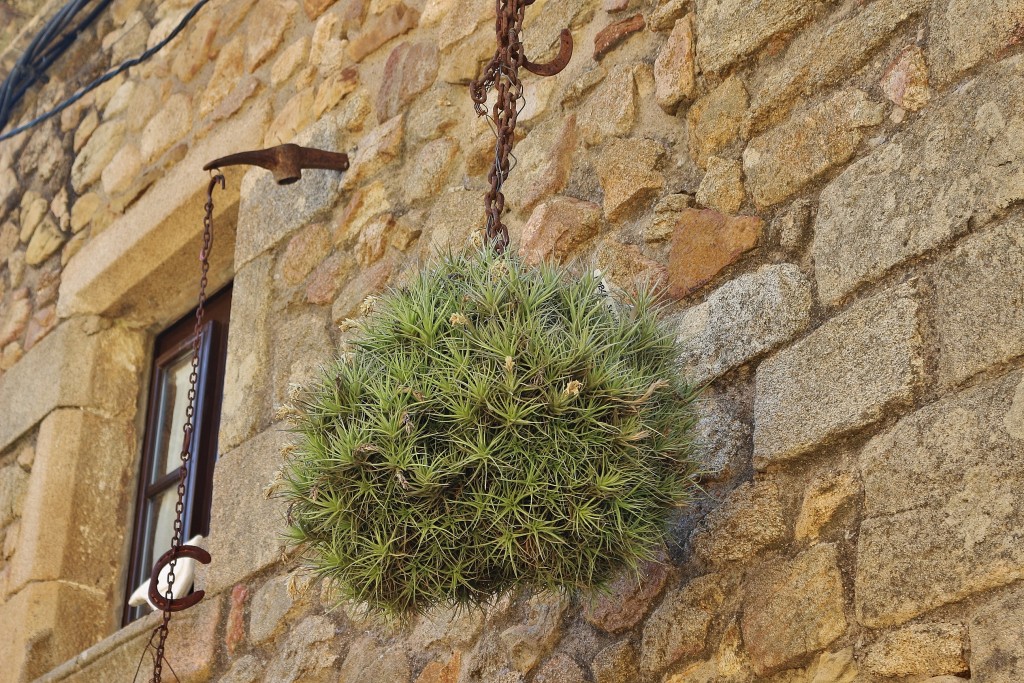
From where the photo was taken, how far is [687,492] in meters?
1.89

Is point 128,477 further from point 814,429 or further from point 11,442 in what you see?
point 814,429

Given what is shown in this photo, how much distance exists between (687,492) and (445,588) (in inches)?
14.3

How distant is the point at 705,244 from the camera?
2199 millimetres

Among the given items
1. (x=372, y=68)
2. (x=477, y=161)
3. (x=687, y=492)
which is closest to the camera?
(x=687, y=492)

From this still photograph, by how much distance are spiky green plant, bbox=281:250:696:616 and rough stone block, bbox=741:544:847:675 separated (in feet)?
0.55

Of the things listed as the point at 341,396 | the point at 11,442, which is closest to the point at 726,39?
the point at 341,396

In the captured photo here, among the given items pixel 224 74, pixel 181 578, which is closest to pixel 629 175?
pixel 181 578

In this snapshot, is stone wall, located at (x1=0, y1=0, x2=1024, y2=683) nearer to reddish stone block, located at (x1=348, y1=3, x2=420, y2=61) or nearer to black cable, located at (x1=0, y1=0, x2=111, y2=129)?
reddish stone block, located at (x1=348, y1=3, x2=420, y2=61)

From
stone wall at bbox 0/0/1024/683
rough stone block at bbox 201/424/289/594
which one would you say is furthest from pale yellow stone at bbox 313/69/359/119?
rough stone block at bbox 201/424/289/594

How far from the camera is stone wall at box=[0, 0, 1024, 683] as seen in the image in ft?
5.67

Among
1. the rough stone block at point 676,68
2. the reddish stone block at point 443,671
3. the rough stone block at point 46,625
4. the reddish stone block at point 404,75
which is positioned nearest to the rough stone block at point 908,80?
the rough stone block at point 676,68

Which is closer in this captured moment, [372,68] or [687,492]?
[687,492]

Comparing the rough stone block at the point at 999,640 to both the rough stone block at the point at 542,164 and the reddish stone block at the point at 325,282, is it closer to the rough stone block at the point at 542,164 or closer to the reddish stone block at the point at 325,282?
the rough stone block at the point at 542,164

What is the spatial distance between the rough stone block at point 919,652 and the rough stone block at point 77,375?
2892mm
